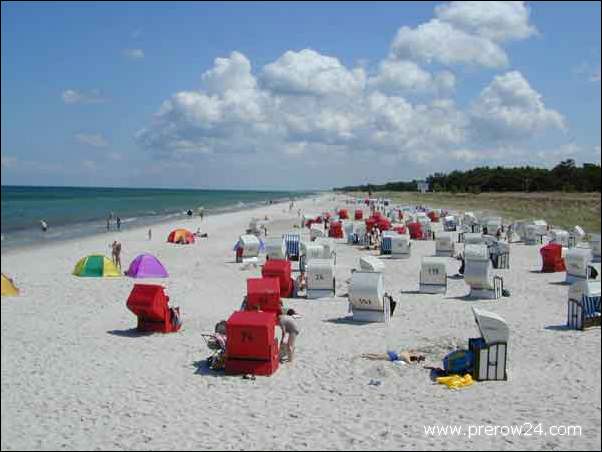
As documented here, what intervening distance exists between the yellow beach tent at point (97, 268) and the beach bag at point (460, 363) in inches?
506

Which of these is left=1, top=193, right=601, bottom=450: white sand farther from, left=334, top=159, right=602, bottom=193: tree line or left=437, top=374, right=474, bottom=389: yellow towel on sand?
left=334, top=159, right=602, bottom=193: tree line

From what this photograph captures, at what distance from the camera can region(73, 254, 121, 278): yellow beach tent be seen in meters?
19.5

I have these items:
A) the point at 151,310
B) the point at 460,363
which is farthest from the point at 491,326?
the point at 151,310

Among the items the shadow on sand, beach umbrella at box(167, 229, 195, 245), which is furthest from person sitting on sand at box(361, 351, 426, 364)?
beach umbrella at box(167, 229, 195, 245)

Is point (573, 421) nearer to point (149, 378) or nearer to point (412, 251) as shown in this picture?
point (149, 378)

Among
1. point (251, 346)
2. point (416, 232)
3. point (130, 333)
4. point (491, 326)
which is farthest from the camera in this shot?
point (416, 232)

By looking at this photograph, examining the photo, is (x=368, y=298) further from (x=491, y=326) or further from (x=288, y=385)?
(x=288, y=385)

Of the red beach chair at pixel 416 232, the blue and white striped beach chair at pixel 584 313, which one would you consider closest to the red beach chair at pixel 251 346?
the blue and white striped beach chair at pixel 584 313

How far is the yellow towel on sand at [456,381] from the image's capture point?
9.25m

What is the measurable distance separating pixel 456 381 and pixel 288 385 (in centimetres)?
264

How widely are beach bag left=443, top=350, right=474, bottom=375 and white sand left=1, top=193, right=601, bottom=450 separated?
456 millimetres

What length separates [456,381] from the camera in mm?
9336

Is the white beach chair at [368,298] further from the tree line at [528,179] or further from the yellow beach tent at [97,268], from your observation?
the tree line at [528,179]

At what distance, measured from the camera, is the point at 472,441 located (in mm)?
7203
